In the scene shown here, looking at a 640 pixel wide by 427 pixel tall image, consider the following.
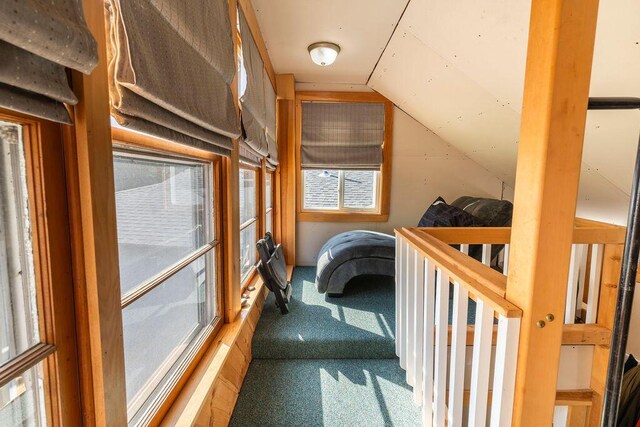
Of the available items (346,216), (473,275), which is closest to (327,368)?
(473,275)

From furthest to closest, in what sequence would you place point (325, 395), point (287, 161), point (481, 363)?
point (287, 161), point (325, 395), point (481, 363)

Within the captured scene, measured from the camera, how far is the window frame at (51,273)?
1.89 feet

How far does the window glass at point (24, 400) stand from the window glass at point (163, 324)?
10.0 inches

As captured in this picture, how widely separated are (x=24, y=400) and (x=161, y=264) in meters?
0.52

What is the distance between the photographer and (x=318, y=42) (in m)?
2.42

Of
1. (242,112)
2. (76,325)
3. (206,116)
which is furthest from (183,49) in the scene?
(76,325)

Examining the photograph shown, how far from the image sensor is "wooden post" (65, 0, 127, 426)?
0.62 m

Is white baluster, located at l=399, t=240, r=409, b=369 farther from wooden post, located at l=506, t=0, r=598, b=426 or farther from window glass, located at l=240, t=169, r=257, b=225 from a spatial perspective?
window glass, located at l=240, t=169, r=257, b=225

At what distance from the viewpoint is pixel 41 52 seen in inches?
16.9

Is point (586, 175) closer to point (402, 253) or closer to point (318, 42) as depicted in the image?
point (402, 253)

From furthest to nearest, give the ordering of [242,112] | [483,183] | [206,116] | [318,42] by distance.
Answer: [483,183]
[318,42]
[242,112]
[206,116]

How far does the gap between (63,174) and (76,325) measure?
34 cm

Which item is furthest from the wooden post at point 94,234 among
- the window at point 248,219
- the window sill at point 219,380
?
the window at point 248,219

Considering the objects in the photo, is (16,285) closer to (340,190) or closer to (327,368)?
(327,368)
